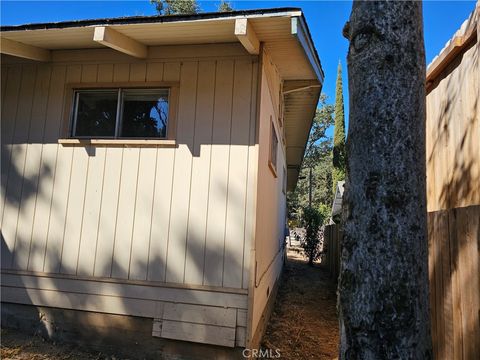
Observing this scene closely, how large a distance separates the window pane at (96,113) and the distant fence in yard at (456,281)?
3.70 metres

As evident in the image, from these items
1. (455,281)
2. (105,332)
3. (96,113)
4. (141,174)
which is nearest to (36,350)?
(105,332)

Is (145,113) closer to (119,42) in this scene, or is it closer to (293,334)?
(119,42)

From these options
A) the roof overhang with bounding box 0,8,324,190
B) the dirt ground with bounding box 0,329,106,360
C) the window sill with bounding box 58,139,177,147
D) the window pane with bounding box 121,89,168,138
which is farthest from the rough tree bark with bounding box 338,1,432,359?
the dirt ground with bounding box 0,329,106,360

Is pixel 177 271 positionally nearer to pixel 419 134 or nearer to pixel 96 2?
pixel 419 134

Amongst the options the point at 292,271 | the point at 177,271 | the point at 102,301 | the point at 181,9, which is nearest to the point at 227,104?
the point at 177,271

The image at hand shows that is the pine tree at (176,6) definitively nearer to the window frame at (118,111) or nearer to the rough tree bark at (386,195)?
the window frame at (118,111)

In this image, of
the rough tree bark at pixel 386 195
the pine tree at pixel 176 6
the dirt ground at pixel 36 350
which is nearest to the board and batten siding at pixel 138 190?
the dirt ground at pixel 36 350

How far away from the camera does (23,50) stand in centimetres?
442

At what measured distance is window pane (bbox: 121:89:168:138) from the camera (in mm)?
4355

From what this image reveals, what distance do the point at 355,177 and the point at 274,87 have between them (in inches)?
157

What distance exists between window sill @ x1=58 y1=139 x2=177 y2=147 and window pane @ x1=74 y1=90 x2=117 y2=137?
0.14 metres

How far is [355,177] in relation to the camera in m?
1.59

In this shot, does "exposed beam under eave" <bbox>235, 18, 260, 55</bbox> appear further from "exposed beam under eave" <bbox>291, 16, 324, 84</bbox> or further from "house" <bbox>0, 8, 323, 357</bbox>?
"exposed beam under eave" <bbox>291, 16, 324, 84</bbox>

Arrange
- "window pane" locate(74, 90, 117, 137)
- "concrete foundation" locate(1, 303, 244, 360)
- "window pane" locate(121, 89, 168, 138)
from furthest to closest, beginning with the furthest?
"window pane" locate(74, 90, 117, 137) < "window pane" locate(121, 89, 168, 138) < "concrete foundation" locate(1, 303, 244, 360)
